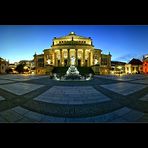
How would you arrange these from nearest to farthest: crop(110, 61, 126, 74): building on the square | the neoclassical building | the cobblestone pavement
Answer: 1. the cobblestone pavement
2. crop(110, 61, 126, 74): building on the square
3. the neoclassical building

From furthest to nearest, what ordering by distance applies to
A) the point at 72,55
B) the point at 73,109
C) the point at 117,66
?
the point at 72,55 < the point at 117,66 < the point at 73,109

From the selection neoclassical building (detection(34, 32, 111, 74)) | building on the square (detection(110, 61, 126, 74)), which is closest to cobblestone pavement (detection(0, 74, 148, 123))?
building on the square (detection(110, 61, 126, 74))

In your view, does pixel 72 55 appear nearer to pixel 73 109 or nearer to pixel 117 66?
pixel 117 66

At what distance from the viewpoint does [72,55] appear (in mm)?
8398

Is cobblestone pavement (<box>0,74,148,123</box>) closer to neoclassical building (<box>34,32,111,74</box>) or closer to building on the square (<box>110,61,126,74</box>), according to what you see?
building on the square (<box>110,61,126,74</box>)

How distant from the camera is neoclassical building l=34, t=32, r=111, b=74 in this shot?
639cm

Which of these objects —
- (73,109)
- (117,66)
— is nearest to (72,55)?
(117,66)

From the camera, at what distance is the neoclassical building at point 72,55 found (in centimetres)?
639

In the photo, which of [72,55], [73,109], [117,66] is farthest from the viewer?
[72,55]
